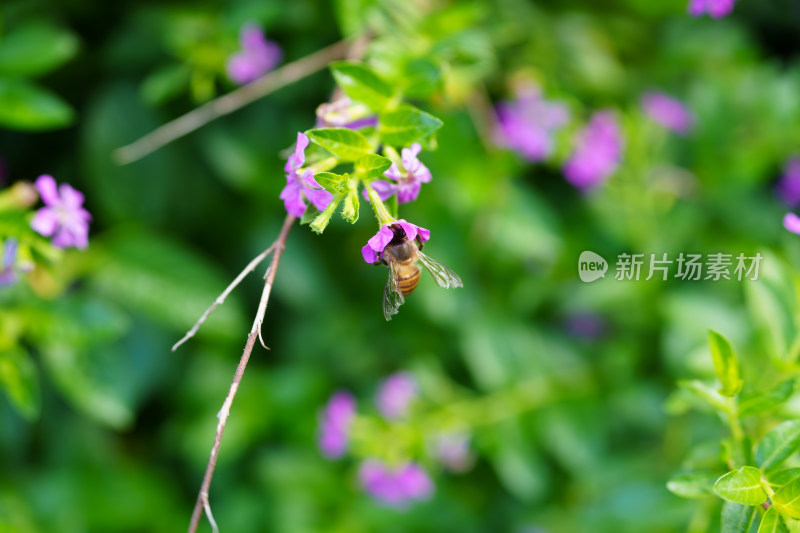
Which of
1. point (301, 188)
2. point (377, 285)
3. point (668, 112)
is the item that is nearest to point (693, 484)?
point (301, 188)

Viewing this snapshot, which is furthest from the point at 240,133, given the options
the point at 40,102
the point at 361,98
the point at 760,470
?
the point at 760,470

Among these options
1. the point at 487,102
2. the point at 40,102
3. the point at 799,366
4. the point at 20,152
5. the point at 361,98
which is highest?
the point at 487,102

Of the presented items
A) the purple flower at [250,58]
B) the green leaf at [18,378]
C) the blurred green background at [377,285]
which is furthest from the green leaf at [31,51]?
the green leaf at [18,378]

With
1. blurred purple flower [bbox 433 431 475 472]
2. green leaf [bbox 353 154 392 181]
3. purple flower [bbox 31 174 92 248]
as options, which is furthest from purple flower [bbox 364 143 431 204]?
blurred purple flower [bbox 433 431 475 472]

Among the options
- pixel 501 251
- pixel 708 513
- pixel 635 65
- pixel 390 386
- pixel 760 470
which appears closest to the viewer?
pixel 760 470

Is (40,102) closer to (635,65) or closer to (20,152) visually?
(20,152)

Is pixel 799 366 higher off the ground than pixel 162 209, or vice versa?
pixel 799 366
